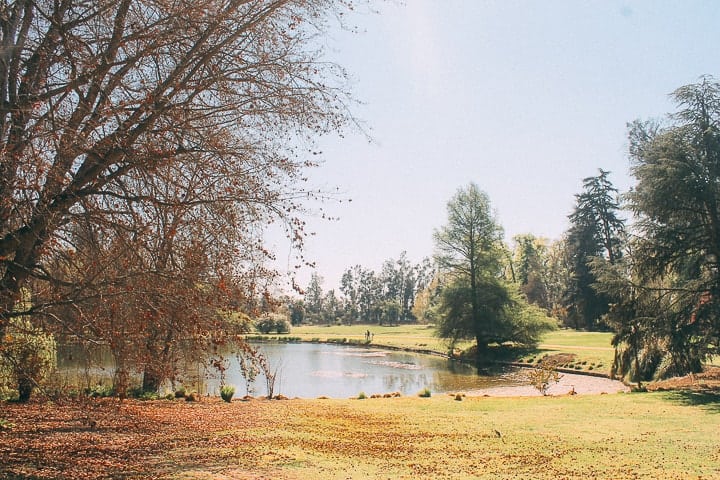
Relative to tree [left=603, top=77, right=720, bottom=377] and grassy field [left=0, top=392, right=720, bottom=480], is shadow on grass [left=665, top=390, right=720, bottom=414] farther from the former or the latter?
tree [left=603, top=77, right=720, bottom=377]

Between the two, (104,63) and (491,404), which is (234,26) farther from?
(491,404)

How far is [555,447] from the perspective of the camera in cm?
915

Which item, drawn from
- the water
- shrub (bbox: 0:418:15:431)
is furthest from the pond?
shrub (bbox: 0:418:15:431)

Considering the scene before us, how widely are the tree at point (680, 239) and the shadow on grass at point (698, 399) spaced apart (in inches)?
68.5

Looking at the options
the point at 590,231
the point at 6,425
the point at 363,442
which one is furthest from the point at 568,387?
the point at 590,231

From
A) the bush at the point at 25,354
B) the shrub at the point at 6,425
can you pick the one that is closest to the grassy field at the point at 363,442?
the shrub at the point at 6,425

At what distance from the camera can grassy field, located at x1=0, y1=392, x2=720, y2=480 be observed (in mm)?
6844

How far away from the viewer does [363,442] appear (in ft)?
30.7

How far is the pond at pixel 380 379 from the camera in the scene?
2191cm

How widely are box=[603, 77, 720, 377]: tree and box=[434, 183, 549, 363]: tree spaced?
19.1 meters

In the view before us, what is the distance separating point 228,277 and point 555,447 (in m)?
6.54

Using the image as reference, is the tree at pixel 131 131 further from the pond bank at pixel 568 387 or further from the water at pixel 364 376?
the pond bank at pixel 568 387

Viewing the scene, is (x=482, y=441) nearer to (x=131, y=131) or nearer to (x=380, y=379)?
(x=131, y=131)

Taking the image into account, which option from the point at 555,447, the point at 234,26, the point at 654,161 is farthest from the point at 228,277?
the point at 654,161
